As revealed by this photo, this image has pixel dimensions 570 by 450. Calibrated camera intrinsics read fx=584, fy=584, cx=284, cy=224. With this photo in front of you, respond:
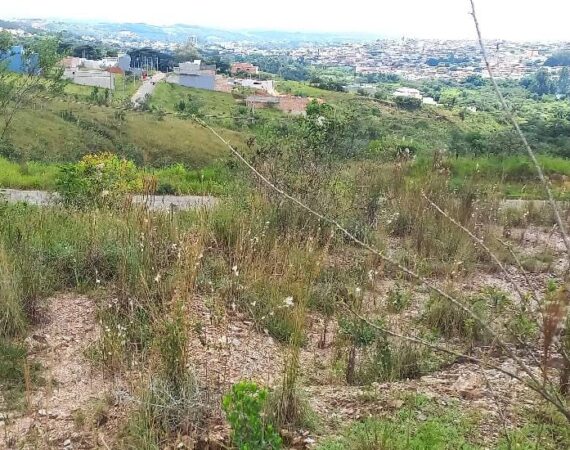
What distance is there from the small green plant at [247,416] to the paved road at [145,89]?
47248mm

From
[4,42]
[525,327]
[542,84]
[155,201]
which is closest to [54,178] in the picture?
[4,42]

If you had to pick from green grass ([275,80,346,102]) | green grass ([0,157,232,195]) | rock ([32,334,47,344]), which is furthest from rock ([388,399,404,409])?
green grass ([275,80,346,102])

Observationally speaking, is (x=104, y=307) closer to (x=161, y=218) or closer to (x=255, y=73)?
(x=161, y=218)

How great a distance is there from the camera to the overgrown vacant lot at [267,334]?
2639mm

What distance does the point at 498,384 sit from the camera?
3258 millimetres

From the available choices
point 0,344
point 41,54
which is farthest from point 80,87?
point 0,344

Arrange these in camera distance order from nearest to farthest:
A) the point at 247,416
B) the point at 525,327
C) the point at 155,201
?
the point at 247,416 < the point at 525,327 < the point at 155,201

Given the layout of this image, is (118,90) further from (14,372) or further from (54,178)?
(14,372)

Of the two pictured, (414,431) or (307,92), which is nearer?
(414,431)

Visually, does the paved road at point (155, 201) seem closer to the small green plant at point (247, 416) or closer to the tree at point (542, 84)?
the small green plant at point (247, 416)

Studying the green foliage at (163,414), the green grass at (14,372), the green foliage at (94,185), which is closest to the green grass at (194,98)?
the green foliage at (94,185)

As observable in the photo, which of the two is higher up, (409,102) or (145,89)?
(409,102)

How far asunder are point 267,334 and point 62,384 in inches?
50.5

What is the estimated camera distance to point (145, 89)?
199 feet
